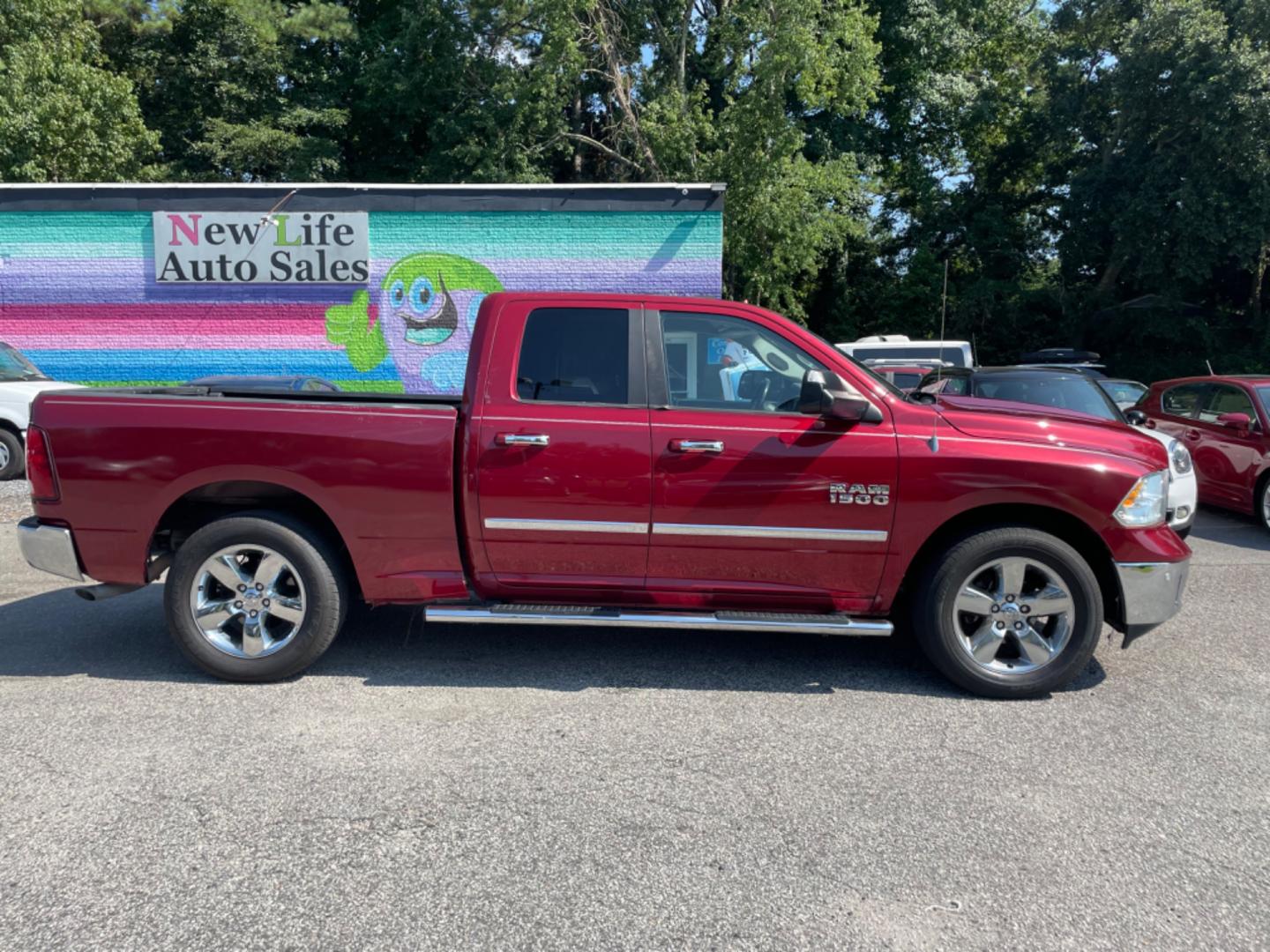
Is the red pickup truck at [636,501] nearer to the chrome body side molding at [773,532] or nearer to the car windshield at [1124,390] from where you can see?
the chrome body side molding at [773,532]

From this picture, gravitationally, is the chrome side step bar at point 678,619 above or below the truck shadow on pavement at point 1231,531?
above

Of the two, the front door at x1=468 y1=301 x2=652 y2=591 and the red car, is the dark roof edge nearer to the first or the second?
the red car

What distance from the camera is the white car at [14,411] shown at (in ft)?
36.3

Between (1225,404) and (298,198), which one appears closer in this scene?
(1225,404)

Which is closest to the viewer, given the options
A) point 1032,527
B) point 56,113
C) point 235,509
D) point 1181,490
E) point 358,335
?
point 1032,527

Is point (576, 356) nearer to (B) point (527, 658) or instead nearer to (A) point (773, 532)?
(A) point (773, 532)

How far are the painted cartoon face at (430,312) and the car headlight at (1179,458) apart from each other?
37.3ft

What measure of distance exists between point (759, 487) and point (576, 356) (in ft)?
3.82

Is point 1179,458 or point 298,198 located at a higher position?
point 298,198

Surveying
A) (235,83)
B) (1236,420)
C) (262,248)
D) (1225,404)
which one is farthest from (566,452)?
(235,83)

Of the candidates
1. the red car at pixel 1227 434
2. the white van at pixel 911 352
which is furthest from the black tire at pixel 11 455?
the red car at pixel 1227 434

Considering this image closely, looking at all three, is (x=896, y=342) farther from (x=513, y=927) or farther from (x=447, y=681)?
(x=513, y=927)

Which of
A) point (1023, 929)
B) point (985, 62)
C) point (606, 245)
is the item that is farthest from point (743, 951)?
point (985, 62)

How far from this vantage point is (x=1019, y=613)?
446cm
